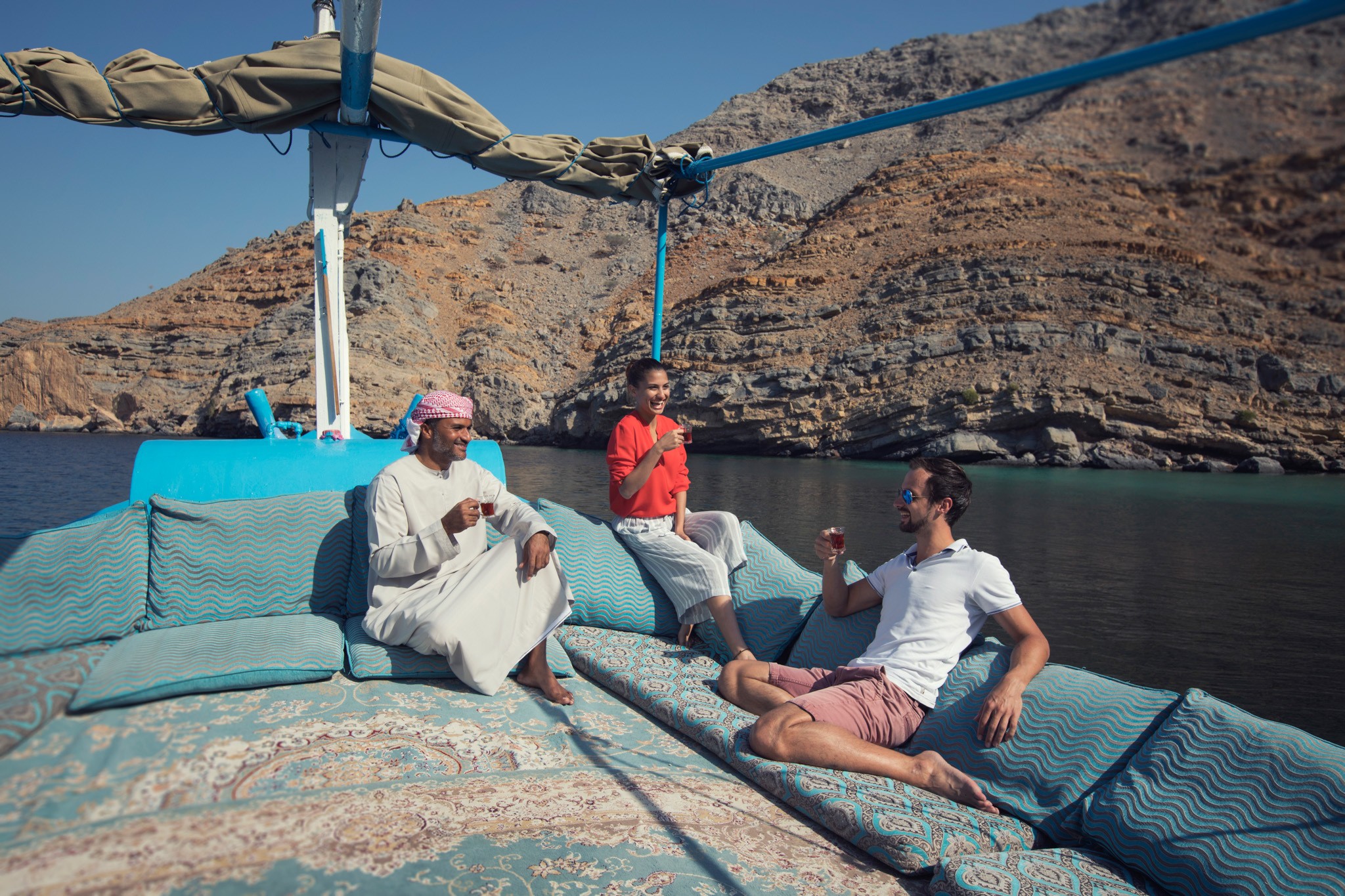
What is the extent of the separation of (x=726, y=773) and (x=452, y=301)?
48.0 meters

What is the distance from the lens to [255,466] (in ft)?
15.4

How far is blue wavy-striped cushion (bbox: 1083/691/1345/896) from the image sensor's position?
1971mm

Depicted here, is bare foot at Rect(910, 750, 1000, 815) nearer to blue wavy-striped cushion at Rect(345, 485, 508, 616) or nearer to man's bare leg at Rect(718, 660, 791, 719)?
man's bare leg at Rect(718, 660, 791, 719)

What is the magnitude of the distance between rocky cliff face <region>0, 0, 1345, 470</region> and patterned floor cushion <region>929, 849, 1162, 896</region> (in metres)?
1.43

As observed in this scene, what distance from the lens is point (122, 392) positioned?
4619cm

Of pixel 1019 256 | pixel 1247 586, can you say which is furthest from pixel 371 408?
pixel 1247 586

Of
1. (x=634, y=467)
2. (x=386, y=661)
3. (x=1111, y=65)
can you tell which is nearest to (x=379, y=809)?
(x=386, y=661)

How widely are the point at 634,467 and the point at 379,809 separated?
92.4 inches

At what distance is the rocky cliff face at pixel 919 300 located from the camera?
2102 mm

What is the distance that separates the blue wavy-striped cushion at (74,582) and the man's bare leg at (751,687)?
2428 mm

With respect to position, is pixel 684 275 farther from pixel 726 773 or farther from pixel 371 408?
pixel 726 773

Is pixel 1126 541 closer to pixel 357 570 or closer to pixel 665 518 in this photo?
pixel 665 518

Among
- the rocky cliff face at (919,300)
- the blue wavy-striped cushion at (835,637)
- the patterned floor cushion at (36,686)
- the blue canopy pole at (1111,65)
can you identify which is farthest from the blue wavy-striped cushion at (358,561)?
the rocky cliff face at (919,300)

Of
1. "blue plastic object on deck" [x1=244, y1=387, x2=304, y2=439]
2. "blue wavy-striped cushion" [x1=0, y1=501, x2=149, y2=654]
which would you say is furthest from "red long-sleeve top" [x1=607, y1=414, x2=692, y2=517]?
"blue plastic object on deck" [x1=244, y1=387, x2=304, y2=439]
